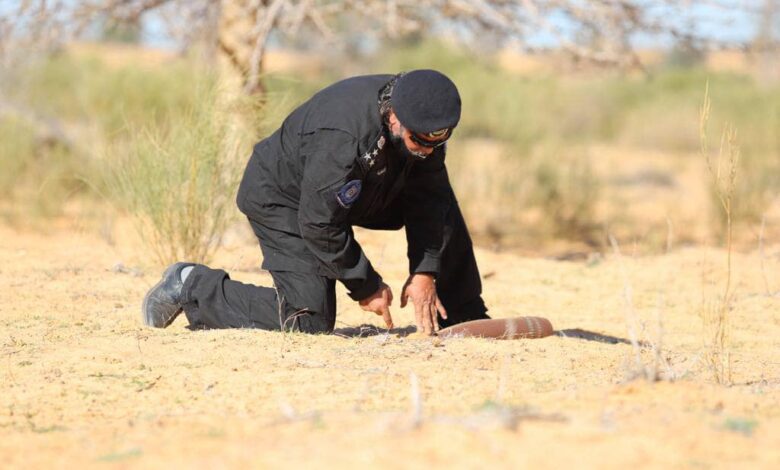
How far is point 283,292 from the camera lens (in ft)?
14.7

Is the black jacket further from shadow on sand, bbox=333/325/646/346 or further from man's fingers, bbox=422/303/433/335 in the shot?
shadow on sand, bbox=333/325/646/346

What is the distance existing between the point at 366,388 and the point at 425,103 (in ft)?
3.98

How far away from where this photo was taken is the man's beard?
13.2ft

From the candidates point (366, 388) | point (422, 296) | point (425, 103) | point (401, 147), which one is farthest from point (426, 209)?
point (366, 388)

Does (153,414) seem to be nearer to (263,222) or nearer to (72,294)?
(263,222)

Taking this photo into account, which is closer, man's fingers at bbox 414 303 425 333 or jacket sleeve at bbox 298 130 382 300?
jacket sleeve at bbox 298 130 382 300

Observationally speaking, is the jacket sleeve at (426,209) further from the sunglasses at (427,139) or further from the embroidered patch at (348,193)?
the embroidered patch at (348,193)

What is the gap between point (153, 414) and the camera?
3381mm

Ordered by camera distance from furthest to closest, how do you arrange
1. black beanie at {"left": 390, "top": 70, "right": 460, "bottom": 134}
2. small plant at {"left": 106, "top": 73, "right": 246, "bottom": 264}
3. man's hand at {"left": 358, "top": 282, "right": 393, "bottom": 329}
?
small plant at {"left": 106, "top": 73, "right": 246, "bottom": 264}
man's hand at {"left": 358, "top": 282, "right": 393, "bottom": 329}
black beanie at {"left": 390, "top": 70, "right": 460, "bottom": 134}

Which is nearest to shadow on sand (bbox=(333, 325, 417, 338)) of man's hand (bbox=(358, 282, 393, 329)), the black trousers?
the black trousers

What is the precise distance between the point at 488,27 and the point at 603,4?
35.2 inches

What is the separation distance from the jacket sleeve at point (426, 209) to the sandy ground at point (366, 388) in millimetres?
364

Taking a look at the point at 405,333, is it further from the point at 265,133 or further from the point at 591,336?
the point at 265,133

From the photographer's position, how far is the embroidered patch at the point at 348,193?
394 cm
